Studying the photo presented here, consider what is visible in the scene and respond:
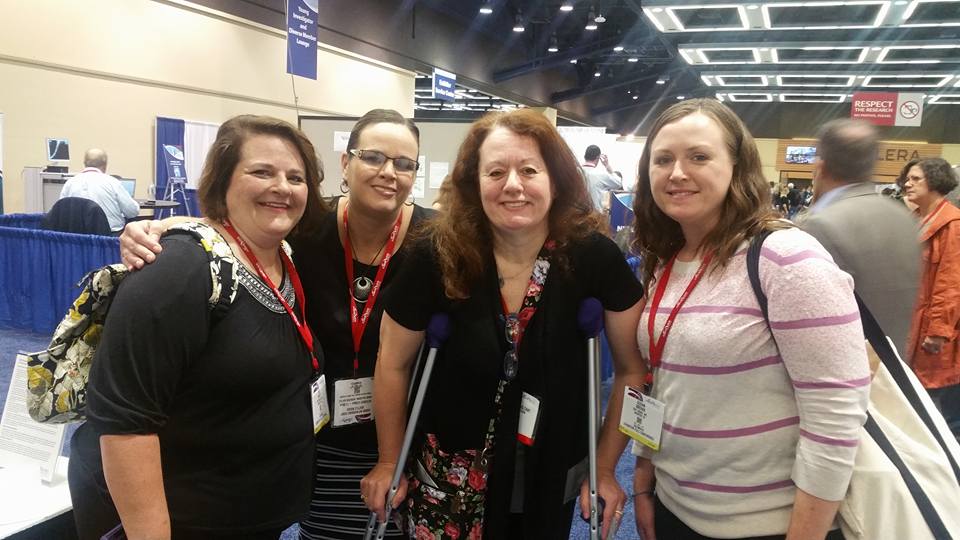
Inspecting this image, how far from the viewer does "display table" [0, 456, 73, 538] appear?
1731 mm

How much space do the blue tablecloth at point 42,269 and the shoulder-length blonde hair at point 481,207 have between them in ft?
16.3

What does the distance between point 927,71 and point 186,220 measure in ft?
71.9

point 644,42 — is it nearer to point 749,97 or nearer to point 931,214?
point 749,97

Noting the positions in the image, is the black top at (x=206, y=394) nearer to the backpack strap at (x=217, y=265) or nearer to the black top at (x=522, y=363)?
the backpack strap at (x=217, y=265)

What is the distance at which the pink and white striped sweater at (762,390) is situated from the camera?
1267 millimetres

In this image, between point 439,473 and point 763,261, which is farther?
point 439,473

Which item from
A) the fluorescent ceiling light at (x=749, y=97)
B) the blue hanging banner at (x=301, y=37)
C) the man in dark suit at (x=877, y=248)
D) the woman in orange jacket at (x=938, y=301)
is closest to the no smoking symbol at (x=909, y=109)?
the woman in orange jacket at (x=938, y=301)

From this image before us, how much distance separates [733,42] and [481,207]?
15747 mm

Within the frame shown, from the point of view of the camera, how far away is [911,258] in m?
2.51

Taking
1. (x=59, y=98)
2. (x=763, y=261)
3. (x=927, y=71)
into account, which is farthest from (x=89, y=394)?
(x=927, y=71)

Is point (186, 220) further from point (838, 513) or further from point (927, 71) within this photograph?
point (927, 71)

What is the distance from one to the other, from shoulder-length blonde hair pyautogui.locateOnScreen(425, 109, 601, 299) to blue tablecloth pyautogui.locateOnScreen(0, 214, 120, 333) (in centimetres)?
497

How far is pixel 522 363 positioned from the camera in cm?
158

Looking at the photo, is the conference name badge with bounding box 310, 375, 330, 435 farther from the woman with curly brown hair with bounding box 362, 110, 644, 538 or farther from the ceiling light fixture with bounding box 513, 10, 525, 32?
the ceiling light fixture with bounding box 513, 10, 525, 32
